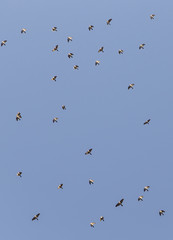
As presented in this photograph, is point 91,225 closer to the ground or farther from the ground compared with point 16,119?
closer to the ground

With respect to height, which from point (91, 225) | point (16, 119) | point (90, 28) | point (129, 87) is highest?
point (90, 28)

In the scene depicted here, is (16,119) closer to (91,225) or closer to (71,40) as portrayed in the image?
(71,40)

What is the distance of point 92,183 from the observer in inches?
3253

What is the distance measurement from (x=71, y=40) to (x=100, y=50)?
5.86 metres

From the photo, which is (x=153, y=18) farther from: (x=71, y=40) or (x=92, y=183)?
(x=92, y=183)

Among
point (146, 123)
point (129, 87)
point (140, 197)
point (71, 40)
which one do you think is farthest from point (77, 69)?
point (140, 197)

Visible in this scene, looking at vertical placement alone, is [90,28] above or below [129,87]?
above

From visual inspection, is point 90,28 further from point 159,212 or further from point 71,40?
point 159,212

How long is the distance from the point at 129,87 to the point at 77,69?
1078cm

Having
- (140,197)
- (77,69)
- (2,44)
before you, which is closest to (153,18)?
(77,69)

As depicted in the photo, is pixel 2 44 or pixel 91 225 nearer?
pixel 2 44

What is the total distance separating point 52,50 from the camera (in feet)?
272

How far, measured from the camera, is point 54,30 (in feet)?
274

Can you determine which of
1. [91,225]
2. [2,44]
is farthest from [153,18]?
[91,225]
